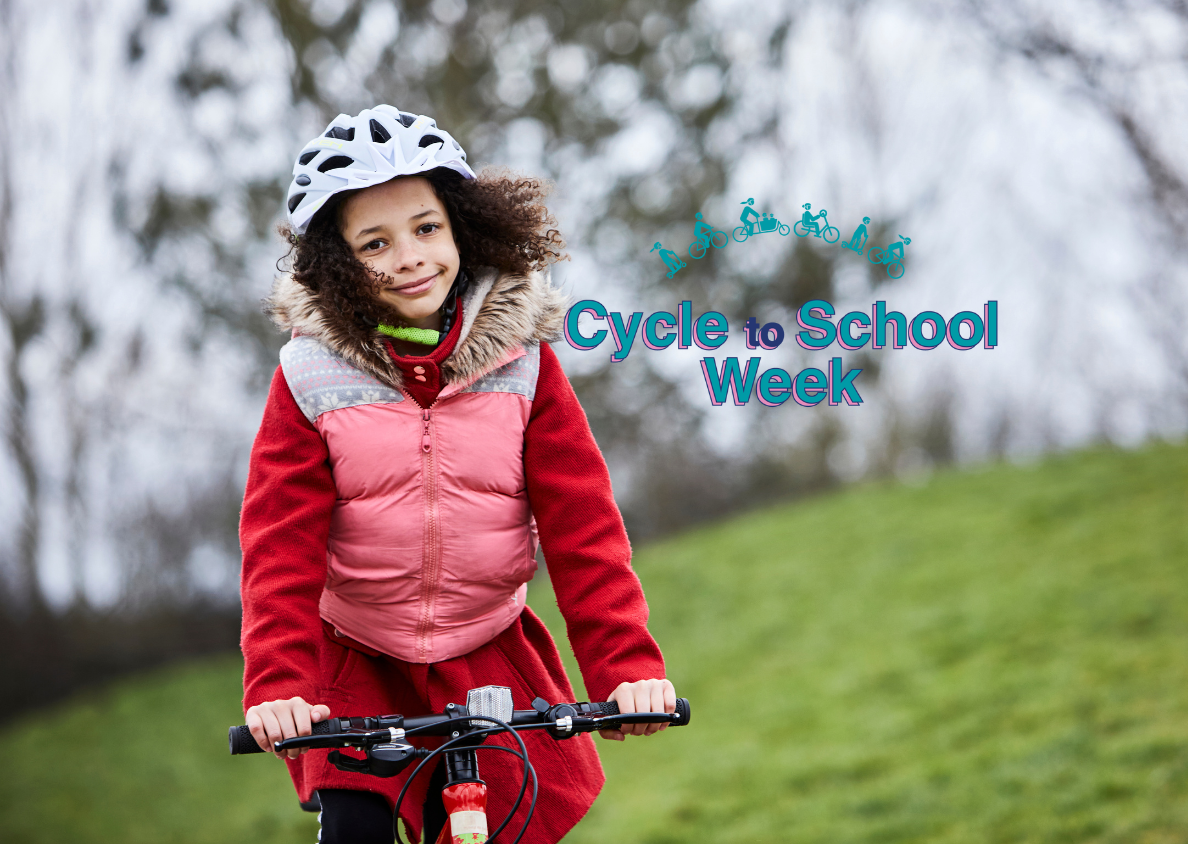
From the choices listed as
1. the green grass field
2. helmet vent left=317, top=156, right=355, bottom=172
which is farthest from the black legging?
the green grass field

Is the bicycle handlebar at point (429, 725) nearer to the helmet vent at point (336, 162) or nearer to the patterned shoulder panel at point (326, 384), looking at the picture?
the patterned shoulder panel at point (326, 384)

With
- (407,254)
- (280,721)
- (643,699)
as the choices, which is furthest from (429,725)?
(407,254)

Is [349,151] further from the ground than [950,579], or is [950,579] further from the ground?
[349,151]

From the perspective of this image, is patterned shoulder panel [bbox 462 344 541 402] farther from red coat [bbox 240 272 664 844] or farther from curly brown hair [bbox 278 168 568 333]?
curly brown hair [bbox 278 168 568 333]

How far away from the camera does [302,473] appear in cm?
208

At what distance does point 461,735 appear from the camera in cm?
186

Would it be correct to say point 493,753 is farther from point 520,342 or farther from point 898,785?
point 898,785

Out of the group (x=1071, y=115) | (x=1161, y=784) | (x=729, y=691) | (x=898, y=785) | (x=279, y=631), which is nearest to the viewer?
(x=279, y=631)

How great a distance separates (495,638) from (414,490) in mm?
387

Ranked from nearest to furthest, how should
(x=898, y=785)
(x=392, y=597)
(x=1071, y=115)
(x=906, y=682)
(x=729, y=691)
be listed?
(x=392, y=597)
(x=898, y=785)
(x=906, y=682)
(x=729, y=691)
(x=1071, y=115)

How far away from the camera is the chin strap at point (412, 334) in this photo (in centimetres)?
221

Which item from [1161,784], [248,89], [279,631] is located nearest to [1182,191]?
[1161,784]

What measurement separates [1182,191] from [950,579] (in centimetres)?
577

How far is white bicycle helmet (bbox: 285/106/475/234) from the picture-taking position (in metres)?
2.13
